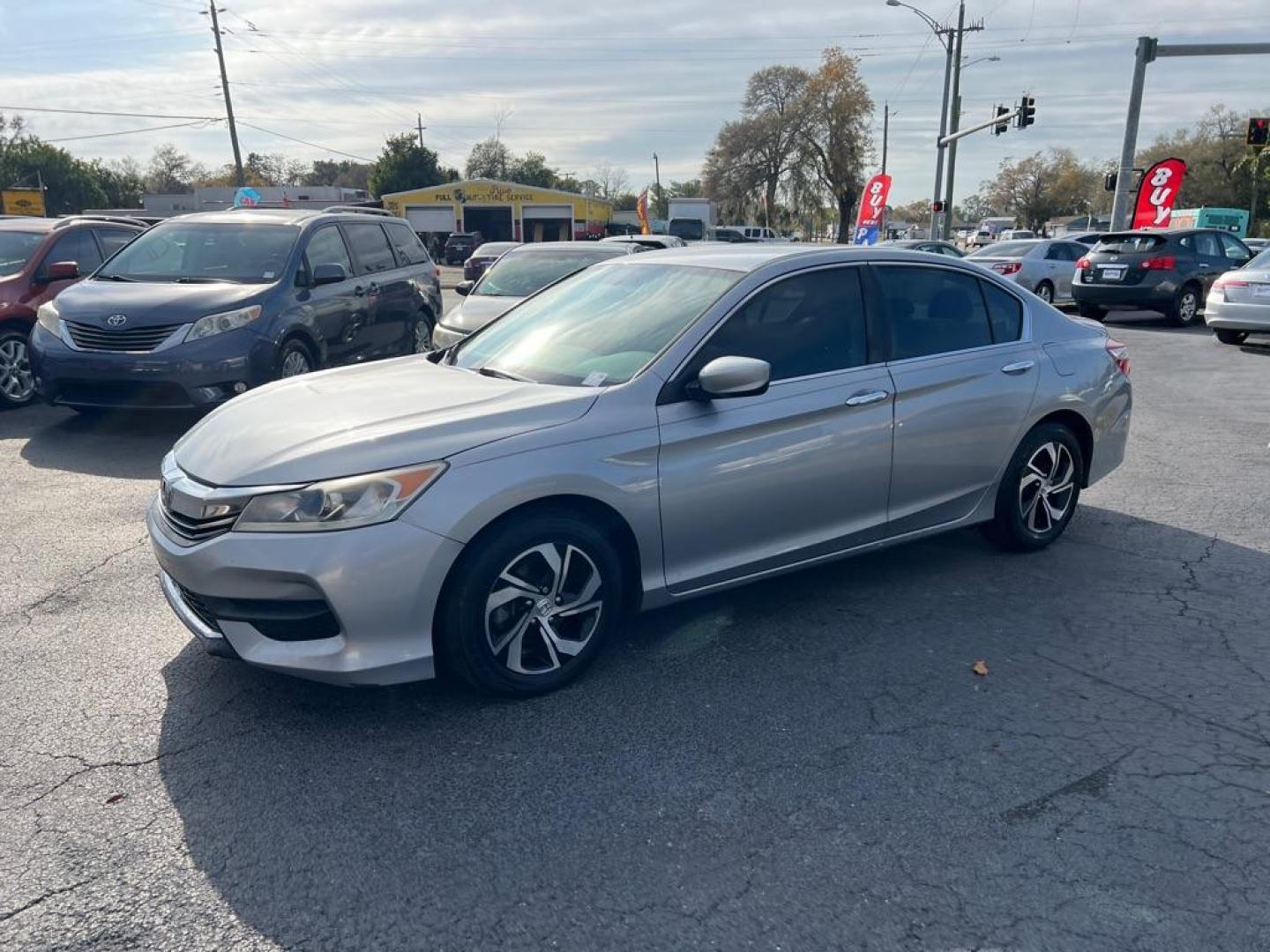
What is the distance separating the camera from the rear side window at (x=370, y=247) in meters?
9.94

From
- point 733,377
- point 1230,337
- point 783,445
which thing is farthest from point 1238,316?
point 733,377

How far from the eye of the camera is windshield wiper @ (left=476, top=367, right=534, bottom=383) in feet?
14.1

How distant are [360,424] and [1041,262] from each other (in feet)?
64.2

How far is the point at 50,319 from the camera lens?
8031mm

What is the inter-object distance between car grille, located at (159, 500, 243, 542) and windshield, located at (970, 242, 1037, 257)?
19720mm

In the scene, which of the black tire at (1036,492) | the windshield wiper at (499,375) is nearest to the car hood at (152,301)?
the windshield wiper at (499,375)

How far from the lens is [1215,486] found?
6957 millimetres

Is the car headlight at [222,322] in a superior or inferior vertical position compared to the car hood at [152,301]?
inferior

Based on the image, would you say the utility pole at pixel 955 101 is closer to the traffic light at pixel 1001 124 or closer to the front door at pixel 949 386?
the traffic light at pixel 1001 124

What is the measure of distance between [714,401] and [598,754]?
1511mm

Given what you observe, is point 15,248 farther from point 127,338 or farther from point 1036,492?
point 1036,492

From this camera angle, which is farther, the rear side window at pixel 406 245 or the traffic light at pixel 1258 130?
the traffic light at pixel 1258 130

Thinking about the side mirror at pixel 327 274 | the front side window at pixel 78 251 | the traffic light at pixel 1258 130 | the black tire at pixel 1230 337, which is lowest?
the black tire at pixel 1230 337

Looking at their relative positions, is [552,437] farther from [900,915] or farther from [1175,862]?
[1175,862]
